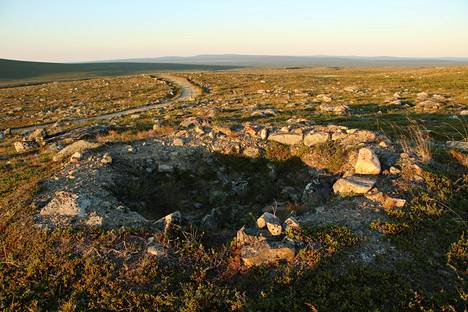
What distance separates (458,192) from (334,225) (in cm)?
424

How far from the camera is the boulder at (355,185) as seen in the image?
9781 millimetres

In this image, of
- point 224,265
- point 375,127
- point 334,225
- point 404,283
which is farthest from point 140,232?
point 375,127

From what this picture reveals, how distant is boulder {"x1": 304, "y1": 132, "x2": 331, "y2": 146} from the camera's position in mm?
13820

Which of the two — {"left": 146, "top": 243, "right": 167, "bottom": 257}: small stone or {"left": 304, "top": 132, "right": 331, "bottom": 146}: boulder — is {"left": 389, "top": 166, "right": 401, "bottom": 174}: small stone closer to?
{"left": 304, "top": 132, "right": 331, "bottom": 146}: boulder

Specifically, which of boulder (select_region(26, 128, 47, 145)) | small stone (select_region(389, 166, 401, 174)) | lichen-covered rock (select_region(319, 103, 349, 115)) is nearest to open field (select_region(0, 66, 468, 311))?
small stone (select_region(389, 166, 401, 174))

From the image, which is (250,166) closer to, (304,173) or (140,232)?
(304,173)

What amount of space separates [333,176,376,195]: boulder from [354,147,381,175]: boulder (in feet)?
1.33

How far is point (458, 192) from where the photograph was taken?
9.50 metres

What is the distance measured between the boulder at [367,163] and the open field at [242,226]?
1.8 inches

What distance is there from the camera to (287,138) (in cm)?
1446

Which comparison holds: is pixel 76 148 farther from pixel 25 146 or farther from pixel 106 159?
pixel 25 146

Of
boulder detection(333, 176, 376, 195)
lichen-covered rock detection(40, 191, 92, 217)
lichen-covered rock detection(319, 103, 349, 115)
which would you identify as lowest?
lichen-covered rock detection(40, 191, 92, 217)

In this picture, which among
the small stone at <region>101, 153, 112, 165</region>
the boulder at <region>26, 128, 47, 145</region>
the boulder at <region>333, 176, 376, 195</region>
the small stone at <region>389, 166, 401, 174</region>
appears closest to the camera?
the boulder at <region>333, 176, 376, 195</region>

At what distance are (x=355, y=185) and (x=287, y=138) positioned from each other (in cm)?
502
